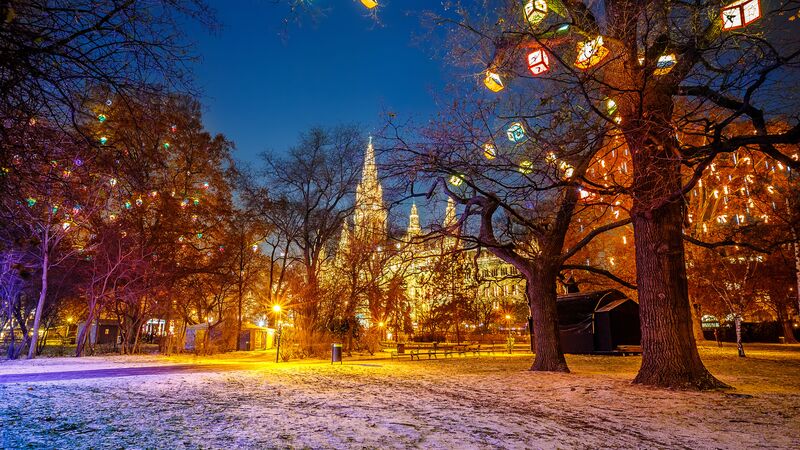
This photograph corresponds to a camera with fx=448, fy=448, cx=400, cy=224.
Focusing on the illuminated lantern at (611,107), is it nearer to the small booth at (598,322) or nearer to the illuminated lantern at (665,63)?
the illuminated lantern at (665,63)

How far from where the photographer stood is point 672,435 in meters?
5.36

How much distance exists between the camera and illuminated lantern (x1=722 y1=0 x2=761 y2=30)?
5.86 metres

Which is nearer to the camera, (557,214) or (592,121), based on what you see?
(592,121)

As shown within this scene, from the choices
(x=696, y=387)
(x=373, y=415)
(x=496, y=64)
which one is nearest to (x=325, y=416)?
(x=373, y=415)

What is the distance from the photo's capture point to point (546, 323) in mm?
13195

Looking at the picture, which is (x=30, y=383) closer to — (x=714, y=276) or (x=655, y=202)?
(x=655, y=202)

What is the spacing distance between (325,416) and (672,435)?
175 inches

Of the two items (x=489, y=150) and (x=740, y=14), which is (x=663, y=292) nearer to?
(x=489, y=150)

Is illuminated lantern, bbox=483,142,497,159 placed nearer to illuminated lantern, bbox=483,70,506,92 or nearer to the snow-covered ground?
illuminated lantern, bbox=483,70,506,92

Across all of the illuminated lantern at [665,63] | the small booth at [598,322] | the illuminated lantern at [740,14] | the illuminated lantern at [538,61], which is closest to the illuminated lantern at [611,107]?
the illuminated lantern at [665,63]

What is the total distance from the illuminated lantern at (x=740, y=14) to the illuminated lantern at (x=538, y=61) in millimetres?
2381

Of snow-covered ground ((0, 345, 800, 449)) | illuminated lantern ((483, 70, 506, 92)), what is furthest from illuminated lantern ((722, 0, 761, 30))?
snow-covered ground ((0, 345, 800, 449))

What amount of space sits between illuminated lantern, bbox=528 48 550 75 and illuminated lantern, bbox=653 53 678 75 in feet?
6.80

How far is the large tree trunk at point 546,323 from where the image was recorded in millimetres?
12961
